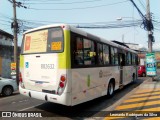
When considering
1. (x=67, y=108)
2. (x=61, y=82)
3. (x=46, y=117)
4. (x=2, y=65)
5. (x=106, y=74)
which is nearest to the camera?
(x=61, y=82)

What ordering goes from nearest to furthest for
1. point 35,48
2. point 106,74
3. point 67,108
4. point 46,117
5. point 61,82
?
point 61,82 < point 46,117 < point 35,48 < point 67,108 < point 106,74

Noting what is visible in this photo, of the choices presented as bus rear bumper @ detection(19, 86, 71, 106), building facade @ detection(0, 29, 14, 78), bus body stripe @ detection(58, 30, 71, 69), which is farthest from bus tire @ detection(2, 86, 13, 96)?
building facade @ detection(0, 29, 14, 78)

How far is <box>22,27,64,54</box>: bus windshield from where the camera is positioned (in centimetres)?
768

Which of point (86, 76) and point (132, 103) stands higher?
point (86, 76)

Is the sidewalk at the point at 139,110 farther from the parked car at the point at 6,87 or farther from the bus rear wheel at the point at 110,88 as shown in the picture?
the parked car at the point at 6,87

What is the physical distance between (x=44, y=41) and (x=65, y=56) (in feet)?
4.04

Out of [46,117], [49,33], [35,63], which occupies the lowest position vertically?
[46,117]

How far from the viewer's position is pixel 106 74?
10828mm

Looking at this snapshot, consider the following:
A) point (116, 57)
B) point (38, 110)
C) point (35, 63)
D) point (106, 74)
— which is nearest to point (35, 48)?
point (35, 63)

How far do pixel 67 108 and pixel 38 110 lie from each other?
119 centimetres

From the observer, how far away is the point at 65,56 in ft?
24.1

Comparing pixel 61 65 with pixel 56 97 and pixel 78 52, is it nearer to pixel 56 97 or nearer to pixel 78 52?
pixel 78 52

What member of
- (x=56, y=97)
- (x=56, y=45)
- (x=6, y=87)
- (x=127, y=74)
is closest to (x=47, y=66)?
(x=56, y=45)

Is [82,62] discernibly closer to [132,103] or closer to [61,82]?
[61,82]
